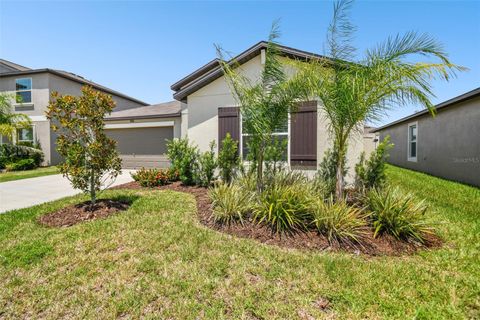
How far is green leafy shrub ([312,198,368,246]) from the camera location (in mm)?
4180

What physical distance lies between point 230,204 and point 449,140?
38.7 ft

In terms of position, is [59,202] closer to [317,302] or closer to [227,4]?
[317,302]

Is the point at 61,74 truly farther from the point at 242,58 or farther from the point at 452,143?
the point at 452,143

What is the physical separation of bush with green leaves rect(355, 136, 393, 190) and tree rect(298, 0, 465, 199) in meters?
2.28

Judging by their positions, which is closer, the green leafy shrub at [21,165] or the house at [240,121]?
the house at [240,121]

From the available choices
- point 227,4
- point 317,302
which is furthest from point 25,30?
point 317,302

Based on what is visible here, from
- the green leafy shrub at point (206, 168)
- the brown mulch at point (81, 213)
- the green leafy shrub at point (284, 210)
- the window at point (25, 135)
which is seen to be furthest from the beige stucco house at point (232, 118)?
the window at point (25, 135)

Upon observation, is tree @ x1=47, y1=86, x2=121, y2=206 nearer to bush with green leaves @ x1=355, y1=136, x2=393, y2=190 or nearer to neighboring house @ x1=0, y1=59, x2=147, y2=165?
bush with green leaves @ x1=355, y1=136, x2=393, y2=190

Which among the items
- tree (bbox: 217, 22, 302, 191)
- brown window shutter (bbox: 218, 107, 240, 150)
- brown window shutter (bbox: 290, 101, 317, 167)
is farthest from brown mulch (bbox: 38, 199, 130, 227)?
brown window shutter (bbox: 290, 101, 317, 167)

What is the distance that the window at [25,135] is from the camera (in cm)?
1544

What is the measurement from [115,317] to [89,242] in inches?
83.0

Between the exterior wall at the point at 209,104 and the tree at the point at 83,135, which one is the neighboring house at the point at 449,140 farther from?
the tree at the point at 83,135

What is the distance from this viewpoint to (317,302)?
2680 mm

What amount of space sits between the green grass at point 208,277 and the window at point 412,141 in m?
12.0
